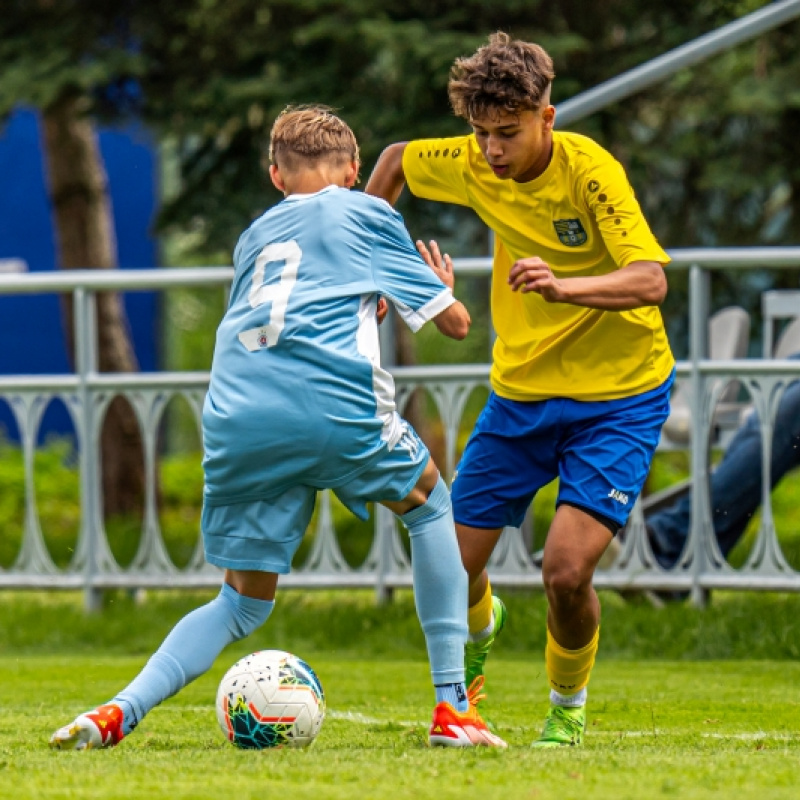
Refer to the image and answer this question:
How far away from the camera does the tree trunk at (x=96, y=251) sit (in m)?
13.9

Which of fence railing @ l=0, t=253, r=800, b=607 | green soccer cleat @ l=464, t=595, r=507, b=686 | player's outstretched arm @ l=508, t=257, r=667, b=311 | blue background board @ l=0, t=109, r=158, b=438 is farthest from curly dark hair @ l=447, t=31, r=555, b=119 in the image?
blue background board @ l=0, t=109, r=158, b=438

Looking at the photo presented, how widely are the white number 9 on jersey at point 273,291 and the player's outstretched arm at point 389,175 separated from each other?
3.73 feet

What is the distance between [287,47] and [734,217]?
13.7 ft

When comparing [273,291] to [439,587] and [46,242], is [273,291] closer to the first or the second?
[439,587]

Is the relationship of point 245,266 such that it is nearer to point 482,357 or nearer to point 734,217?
point 734,217

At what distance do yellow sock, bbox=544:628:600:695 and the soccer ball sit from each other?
2.87 ft

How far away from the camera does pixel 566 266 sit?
221 inches

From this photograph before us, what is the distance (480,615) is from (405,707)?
1.00 metres

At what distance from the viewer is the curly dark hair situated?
5.23m

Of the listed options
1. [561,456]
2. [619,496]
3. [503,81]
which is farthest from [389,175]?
[619,496]

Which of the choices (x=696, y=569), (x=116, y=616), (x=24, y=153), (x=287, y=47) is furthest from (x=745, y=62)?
(x=24, y=153)

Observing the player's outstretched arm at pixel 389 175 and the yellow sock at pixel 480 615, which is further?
the player's outstretched arm at pixel 389 175

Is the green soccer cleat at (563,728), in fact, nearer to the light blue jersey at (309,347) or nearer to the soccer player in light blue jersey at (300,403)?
the soccer player in light blue jersey at (300,403)

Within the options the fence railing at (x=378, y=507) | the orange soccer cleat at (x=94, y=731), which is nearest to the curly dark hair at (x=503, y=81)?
the orange soccer cleat at (x=94, y=731)
